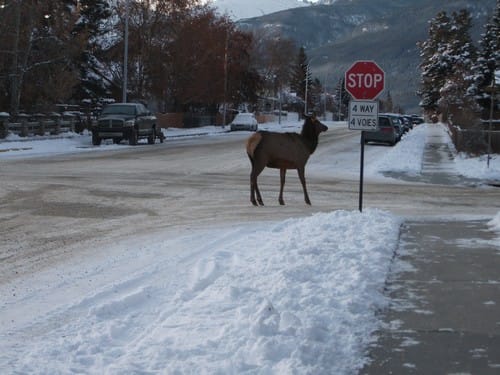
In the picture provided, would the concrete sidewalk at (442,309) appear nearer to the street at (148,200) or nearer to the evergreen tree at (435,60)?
the street at (148,200)

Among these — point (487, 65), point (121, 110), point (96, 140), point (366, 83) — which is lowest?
point (96, 140)

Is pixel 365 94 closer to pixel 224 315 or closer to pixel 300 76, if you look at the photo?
pixel 224 315

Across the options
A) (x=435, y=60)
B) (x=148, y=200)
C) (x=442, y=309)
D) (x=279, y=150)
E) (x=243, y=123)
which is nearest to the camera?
(x=442, y=309)

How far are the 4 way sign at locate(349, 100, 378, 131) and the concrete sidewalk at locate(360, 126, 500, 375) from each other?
74.5 inches

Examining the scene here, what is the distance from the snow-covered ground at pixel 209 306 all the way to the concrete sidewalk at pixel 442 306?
0.17 meters

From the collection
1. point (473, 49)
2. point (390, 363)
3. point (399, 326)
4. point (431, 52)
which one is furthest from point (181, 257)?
point (431, 52)

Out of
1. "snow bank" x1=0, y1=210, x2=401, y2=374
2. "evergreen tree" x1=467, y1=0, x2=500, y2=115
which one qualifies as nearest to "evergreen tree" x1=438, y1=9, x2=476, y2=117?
"evergreen tree" x1=467, y1=0, x2=500, y2=115

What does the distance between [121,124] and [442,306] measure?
28691 millimetres

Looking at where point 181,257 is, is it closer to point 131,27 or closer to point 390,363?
point 390,363

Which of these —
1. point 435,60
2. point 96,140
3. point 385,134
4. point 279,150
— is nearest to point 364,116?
point 279,150

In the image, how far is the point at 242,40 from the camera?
66.6m

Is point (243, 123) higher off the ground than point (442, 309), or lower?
higher

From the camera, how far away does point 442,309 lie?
6309 millimetres

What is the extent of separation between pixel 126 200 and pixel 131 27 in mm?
39493
